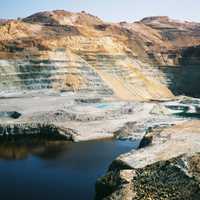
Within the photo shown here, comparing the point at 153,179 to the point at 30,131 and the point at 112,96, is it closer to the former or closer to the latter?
the point at 30,131

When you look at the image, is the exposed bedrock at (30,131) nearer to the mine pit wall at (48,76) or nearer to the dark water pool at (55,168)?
the dark water pool at (55,168)

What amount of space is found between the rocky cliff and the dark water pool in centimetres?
3000

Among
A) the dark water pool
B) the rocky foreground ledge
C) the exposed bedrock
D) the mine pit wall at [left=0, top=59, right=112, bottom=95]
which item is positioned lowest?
the dark water pool

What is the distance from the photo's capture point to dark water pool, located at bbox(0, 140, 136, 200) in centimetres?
3366

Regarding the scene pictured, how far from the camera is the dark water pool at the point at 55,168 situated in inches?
1325

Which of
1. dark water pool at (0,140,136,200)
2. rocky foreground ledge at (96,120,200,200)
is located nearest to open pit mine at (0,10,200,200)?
rocky foreground ledge at (96,120,200,200)

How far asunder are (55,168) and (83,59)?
174ft

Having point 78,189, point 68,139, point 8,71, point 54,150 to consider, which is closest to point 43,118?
point 68,139

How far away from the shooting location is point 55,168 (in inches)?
1620

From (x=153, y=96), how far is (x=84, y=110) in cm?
3249

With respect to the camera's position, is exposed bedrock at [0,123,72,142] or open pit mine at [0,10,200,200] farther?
exposed bedrock at [0,123,72,142]

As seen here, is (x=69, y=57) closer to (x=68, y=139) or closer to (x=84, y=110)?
(x=84, y=110)

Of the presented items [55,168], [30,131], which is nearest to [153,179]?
[55,168]

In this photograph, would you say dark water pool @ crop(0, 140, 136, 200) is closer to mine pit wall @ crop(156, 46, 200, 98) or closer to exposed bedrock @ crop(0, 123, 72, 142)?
exposed bedrock @ crop(0, 123, 72, 142)
